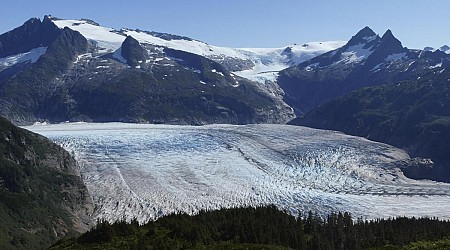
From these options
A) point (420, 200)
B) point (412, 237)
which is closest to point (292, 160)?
point (420, 200)

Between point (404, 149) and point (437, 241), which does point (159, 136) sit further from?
point (437, 241)

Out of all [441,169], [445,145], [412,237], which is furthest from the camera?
[445,145]

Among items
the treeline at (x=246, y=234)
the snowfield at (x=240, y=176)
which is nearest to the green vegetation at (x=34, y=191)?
the snowfield at (x=240, y=176)

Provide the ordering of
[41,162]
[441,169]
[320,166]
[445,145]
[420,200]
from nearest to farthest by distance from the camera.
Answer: [420,200] < [41,162] < [320,166] < [441,169] < [445,145]

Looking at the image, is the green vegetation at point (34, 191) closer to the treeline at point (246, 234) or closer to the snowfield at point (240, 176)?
the snowfield at point (240, 176)

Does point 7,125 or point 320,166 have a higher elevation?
point 7,125

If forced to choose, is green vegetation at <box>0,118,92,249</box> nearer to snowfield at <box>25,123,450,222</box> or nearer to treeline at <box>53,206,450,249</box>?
snowfield at <box>25,123,450,222</box>

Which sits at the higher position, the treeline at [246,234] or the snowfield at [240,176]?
the treeline at [246,234]

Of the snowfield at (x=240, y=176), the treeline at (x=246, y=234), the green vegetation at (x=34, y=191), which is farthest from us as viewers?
the snowfield at (x=240, y=176)
